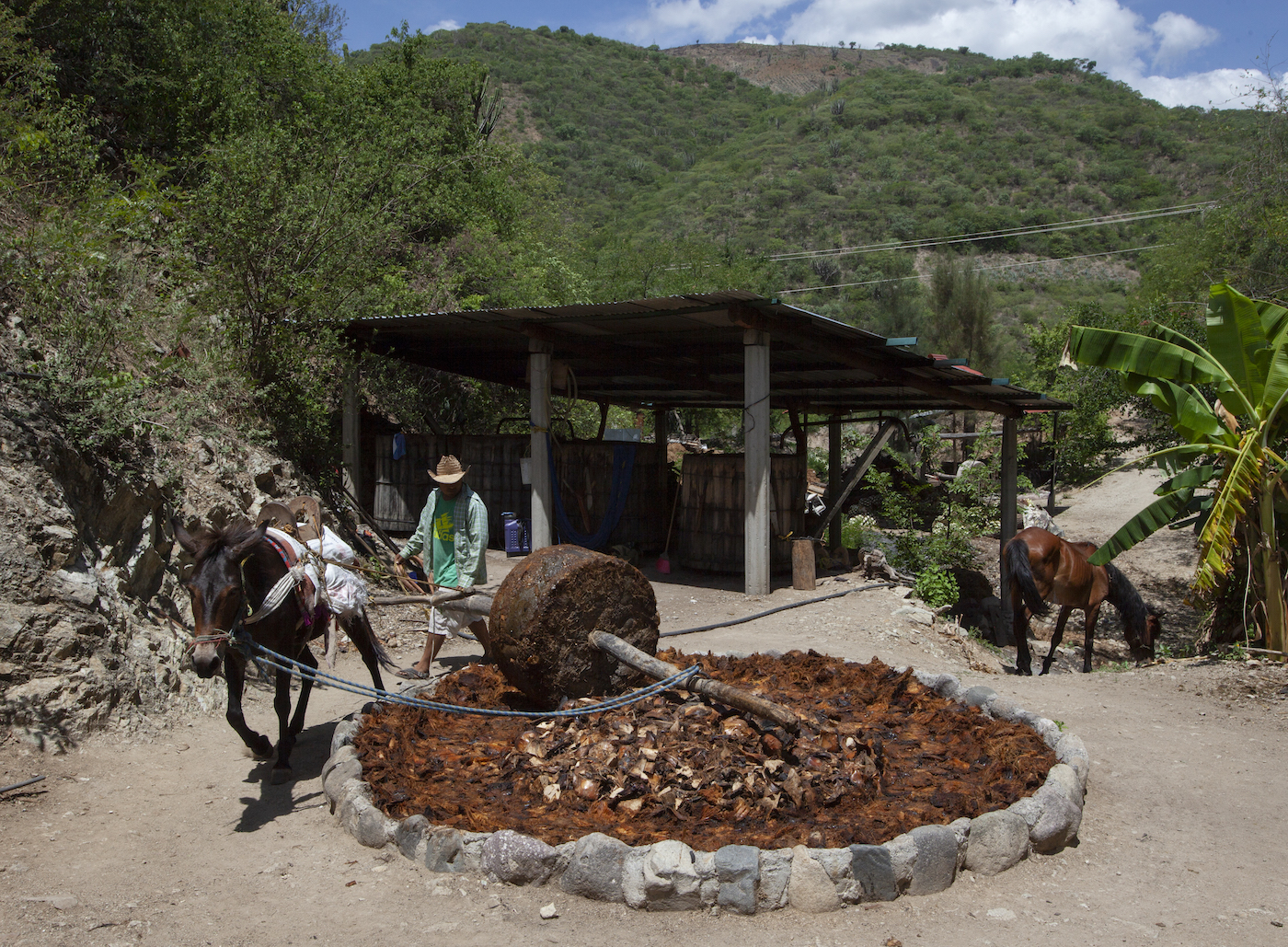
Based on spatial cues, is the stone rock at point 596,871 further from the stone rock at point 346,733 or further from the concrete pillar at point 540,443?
the concrete pillar at point 540,443

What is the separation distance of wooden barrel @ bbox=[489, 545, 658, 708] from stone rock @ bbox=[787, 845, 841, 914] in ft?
6.66

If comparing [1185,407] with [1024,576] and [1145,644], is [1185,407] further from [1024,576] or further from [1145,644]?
[1145,644]

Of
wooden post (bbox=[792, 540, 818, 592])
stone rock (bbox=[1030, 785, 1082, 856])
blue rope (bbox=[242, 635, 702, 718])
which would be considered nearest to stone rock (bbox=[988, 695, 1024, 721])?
stone rock (bbox=[1030, 785, 1082, 856])

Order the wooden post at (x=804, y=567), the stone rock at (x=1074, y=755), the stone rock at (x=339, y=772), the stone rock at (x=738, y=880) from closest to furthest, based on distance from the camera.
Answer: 1. the stone rock at (x=738, y=880)
2. the stone rock at (x=339, y=772)
3. the stone rock at (x=1074, y=755)
4. the wooden post at (x=804, y=567)

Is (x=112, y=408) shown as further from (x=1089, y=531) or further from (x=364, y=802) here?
(x=1089, y=531)

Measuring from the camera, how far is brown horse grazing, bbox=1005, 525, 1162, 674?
9.65 m

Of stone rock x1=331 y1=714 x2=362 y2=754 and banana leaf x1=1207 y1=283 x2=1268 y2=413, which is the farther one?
banana leaf x1=1207 y1=283 x2=1268 y2=413

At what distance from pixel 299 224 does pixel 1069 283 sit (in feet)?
154

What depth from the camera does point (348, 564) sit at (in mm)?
5848

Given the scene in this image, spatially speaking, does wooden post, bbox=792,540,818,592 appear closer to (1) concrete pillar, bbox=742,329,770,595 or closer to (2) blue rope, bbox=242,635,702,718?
(1) concrete pillar, bbox=742,329,770,595

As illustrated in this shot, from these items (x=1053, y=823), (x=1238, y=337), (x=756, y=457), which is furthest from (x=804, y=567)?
(x=1053, y=823)

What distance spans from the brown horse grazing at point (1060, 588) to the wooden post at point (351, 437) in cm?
886

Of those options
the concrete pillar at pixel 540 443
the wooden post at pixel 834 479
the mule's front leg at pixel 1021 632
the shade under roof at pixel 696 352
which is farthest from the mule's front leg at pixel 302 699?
the wooden post at pixel 834 479

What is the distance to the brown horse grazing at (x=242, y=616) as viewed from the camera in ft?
13.8
